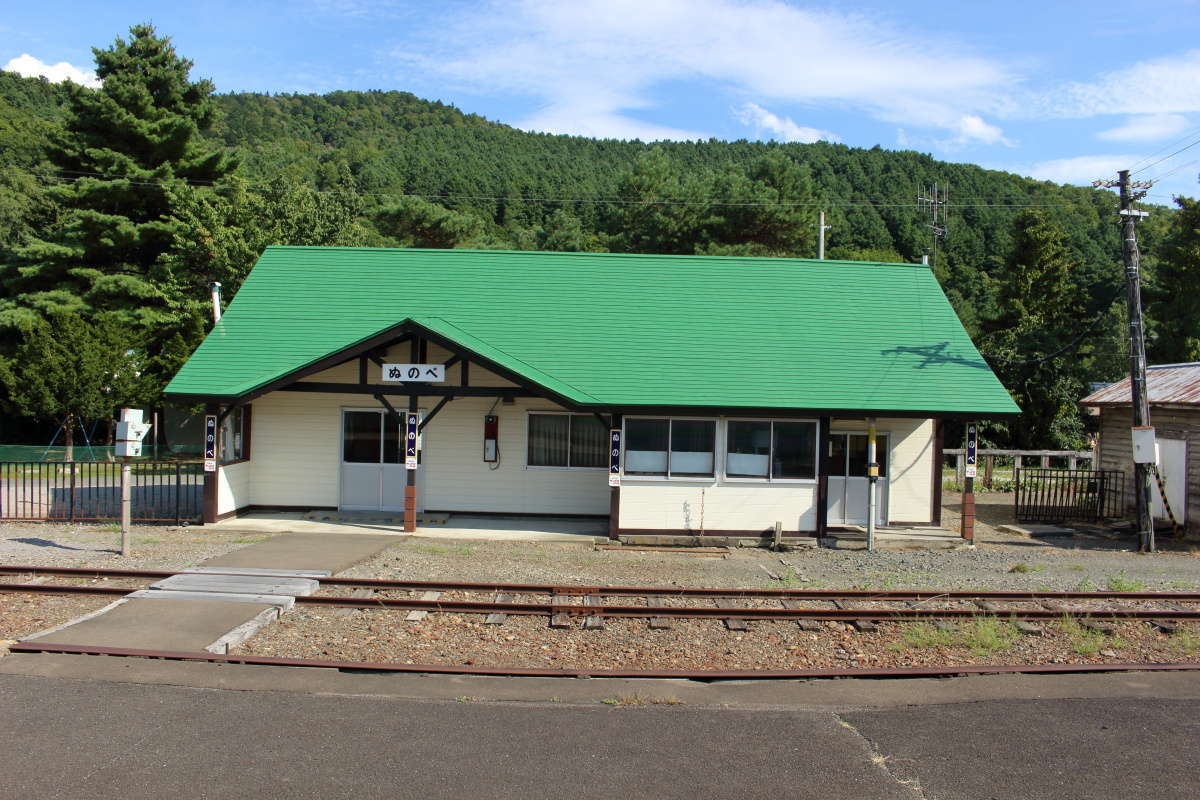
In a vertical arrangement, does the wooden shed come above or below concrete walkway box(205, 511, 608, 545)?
above

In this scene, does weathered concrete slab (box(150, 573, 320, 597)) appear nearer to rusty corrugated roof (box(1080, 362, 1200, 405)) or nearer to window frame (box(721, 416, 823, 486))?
window frame (box(721, 416, 823, 486))

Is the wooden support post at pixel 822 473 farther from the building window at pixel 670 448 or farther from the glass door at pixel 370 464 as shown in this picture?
the glass door at pixel 370 464

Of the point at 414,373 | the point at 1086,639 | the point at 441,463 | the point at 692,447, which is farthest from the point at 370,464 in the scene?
the point at 1086,639

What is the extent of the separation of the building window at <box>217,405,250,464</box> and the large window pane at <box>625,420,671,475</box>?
7.99 metres

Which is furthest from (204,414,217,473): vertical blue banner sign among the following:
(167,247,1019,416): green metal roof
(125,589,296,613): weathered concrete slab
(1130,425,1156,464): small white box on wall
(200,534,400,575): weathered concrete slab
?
(1130,425,1156,464): small white box on wall

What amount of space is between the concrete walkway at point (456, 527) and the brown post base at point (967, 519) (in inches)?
276

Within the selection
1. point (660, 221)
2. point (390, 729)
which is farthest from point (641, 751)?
point (660, 221)

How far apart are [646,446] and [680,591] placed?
5178 mm

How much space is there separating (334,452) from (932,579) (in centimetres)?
1197

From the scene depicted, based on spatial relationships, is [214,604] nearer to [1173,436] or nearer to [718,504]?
[718,504]

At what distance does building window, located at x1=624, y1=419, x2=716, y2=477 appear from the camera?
1652 centimetres

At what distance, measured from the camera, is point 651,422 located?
54.4 feet

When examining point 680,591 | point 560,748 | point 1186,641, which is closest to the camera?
point 560,748

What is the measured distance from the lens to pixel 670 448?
54.2 ft
